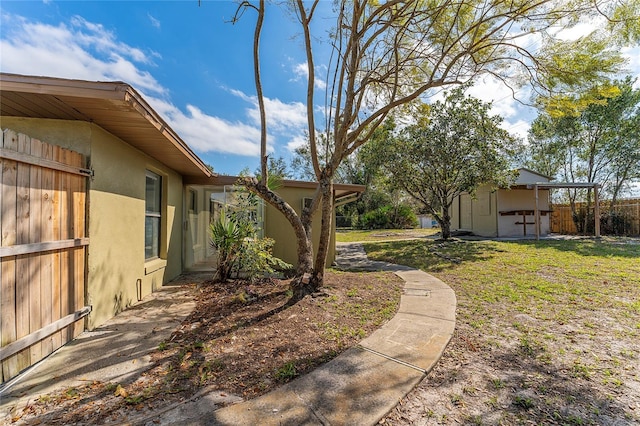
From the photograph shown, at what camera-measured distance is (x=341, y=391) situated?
2.10 m

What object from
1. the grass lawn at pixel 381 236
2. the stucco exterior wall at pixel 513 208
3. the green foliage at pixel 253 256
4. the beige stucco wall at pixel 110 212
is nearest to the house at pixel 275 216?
the green foliage at pixel 253 256

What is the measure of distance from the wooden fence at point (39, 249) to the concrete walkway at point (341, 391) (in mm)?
279

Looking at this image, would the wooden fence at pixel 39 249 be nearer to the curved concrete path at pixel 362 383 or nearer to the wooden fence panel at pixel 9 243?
the wooden fence panel at pixel 9 243

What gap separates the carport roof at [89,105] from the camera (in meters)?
2.57

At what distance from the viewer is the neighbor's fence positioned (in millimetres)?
13945

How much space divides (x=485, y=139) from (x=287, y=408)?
38.9 ft

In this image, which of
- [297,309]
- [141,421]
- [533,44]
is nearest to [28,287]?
[141,421]

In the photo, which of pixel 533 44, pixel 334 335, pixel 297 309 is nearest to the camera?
pixel 334 335

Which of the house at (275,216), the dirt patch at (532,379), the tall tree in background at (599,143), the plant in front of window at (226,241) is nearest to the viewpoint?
the dirt patch at (532,379)

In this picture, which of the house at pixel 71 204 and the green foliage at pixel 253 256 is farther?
the green foliage at pixel 253 256

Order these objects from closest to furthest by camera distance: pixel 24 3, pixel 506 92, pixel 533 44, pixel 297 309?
pixel 24 3
pixel 297 309
pixel 533 44
pixel 506 92

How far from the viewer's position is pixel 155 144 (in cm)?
424

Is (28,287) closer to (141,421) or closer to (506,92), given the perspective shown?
(141,421)

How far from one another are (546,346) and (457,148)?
9621mm
